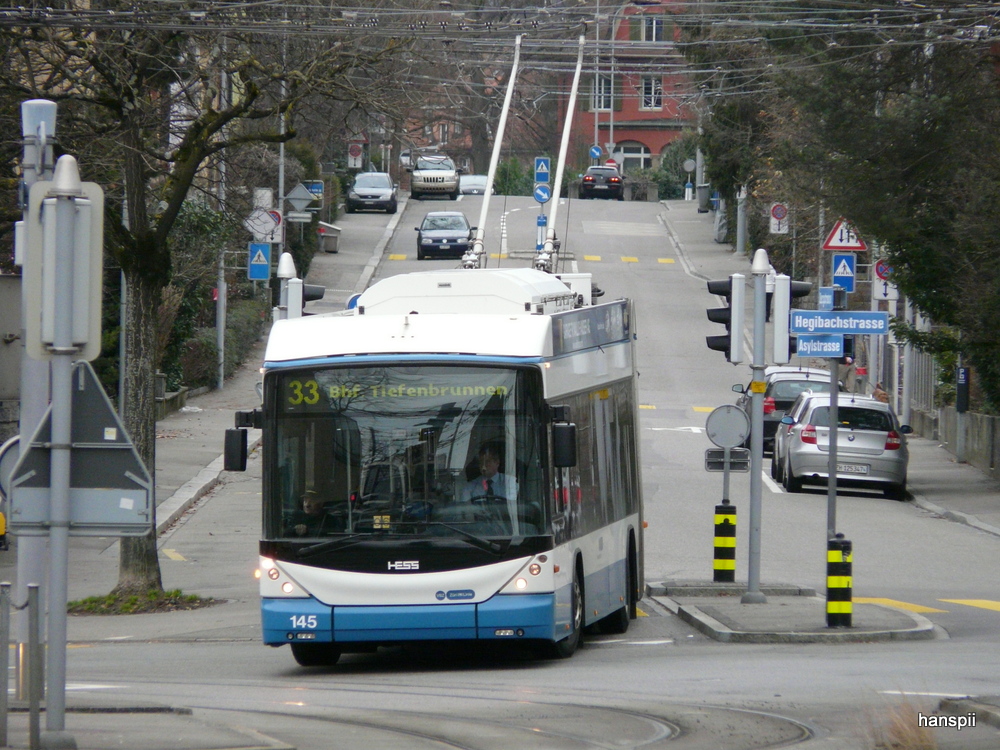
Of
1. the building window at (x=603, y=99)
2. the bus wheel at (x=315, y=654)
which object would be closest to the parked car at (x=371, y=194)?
the building window at (x=603, y=99)

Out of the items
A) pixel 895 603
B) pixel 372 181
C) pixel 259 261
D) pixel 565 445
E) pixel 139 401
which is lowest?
pixel 895 603

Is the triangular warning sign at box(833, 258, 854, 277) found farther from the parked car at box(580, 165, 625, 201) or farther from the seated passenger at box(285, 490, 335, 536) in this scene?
the parked car at box(580, 165, 625, 201)

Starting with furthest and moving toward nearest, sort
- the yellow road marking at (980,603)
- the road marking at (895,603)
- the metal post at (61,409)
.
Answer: the yellow road marking at (980,603), the road marking at (895,603), the metal post at (61,409)

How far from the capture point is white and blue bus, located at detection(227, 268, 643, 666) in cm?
1083

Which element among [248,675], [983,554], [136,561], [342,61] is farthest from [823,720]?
[983,554]

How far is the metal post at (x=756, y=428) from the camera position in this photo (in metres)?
15.0

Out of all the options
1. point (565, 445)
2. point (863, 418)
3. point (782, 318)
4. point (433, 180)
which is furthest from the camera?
point (433, 180)

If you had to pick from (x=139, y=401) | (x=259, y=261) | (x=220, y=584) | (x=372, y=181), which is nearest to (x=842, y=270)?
(x=259, y=261)

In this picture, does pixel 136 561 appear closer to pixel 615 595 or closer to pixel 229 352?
pixel 615 595

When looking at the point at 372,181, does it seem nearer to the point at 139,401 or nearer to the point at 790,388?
the point at 790,388

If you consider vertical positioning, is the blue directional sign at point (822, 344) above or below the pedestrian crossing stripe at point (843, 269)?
below

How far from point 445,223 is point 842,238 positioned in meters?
29.8

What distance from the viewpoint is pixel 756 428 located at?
50.9 feet

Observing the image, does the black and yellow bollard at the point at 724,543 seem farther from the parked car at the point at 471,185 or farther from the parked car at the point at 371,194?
the parked car at the point at 471,185
